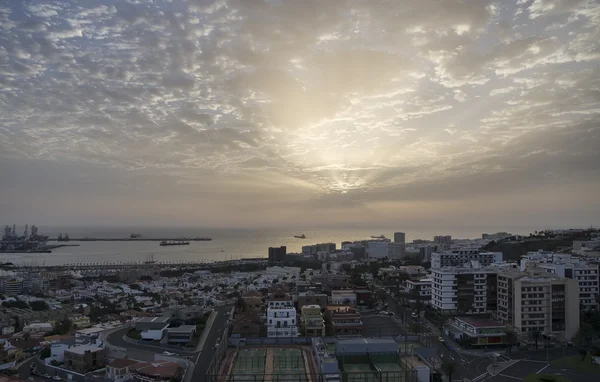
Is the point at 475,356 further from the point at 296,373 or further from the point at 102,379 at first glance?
the point at 102,379

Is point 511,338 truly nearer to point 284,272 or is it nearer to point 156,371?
point 156,371

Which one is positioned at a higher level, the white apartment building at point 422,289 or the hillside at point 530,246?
the hillside at point 530,246

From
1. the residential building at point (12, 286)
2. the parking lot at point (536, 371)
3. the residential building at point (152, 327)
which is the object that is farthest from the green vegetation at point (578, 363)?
the residential building at point (12, 286)

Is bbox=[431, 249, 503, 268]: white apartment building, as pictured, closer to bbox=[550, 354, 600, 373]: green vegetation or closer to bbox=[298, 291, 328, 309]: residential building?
bbox=[298, 291, 328, 309]: residential building

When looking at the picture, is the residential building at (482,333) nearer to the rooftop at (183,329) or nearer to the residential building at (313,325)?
the residential building at (313,325)

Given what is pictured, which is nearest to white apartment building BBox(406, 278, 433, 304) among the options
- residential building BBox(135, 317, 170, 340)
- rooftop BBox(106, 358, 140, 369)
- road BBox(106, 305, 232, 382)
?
Result: road BBox(106, 305, 232, 382)

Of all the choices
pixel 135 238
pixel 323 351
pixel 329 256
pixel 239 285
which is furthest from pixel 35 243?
pixel 323 351
